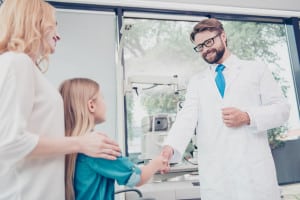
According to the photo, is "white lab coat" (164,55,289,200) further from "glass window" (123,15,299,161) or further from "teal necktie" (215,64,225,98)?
→ "glass window" (123,15,299,161)

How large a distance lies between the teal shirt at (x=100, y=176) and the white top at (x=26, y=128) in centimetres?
7

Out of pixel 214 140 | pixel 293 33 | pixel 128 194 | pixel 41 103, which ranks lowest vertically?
pixel 128 194

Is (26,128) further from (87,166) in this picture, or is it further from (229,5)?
(229,5)

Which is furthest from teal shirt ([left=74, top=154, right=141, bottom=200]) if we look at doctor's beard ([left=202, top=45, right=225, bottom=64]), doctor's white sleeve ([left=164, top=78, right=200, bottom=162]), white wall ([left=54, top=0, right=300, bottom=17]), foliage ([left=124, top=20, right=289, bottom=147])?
white wall ([left=54, top=0, right=300, bottom=17])

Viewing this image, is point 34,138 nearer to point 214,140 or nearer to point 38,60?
point 38,60

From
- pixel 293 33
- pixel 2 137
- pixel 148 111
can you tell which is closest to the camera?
pixel 2 137

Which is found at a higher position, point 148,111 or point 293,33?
point 293,33

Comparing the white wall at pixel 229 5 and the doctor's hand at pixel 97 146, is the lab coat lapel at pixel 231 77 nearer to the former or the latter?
the doctor's hand at pixel 97 146

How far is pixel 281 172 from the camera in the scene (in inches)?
101

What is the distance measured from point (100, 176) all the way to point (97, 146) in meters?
0.14

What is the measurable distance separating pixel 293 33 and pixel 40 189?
2.98 meters

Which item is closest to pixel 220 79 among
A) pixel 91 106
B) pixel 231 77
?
pixel 231 77

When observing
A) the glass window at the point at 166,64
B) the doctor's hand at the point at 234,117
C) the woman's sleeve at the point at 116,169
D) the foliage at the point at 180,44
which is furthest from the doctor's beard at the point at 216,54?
the woman's sleeve at the point at 116,169

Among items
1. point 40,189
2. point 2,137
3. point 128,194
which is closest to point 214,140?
point 128,194
